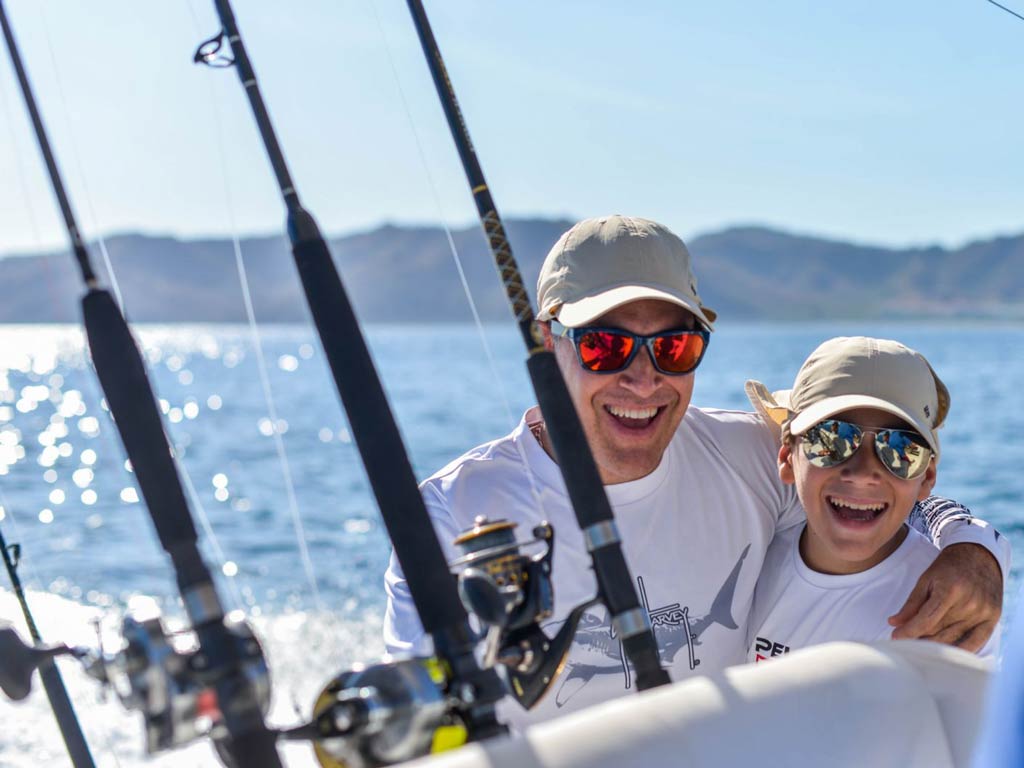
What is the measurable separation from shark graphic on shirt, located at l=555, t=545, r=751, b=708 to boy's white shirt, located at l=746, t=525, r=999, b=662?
3.3 inches

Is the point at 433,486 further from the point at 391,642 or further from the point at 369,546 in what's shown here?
the point at 369,546

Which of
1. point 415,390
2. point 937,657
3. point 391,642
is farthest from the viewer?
point 415,390

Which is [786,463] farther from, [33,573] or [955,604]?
[33,573]

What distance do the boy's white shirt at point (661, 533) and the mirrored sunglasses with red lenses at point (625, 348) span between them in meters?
0.22

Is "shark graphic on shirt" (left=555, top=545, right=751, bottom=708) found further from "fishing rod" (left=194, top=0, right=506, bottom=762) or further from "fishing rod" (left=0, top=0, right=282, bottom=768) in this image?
"fishing rod" (left=0, top=0, right=282, bottom=768)

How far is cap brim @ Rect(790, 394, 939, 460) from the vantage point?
2.21 meters

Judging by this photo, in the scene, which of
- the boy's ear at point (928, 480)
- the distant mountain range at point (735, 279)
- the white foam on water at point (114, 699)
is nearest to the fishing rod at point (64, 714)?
the white foam on water at point (114, 699)

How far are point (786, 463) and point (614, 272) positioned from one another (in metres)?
0.50

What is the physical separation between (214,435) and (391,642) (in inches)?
734

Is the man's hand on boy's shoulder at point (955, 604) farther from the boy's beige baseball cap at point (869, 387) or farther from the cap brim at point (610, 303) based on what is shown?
the cap brim at point (610, 303)

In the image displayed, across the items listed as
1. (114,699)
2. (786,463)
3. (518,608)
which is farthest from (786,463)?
(114,699)

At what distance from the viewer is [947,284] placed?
9906 cm

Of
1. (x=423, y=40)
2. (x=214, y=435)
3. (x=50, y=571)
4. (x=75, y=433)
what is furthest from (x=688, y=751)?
(x=75, y=433)

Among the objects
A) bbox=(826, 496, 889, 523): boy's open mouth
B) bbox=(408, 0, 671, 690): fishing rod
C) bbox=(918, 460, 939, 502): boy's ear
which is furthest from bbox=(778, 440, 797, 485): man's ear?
bbox=(408, 0, 671, 690): fishing rod
